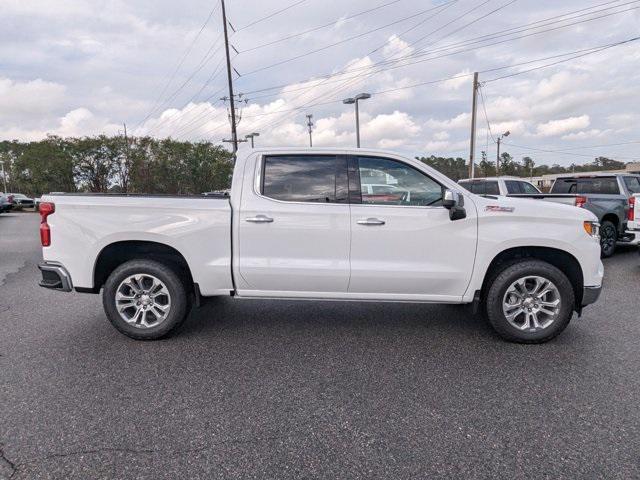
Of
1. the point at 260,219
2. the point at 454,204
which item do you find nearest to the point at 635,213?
the point at 454,204

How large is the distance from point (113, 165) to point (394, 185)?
1734 inches

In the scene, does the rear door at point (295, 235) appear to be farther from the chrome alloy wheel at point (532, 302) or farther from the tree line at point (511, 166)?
the tree line at point (511, 166)

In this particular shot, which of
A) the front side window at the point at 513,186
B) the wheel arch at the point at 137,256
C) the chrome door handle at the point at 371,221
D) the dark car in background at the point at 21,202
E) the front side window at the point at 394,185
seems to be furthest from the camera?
the dark car in background at the point at 21,202

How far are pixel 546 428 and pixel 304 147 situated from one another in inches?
126

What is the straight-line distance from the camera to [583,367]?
3713 mm

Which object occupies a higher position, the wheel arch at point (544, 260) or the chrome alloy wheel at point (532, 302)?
the wheel arch at point (544, 260)

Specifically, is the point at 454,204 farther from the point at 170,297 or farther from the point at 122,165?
the point at 122,165

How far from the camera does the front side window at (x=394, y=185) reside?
425cm

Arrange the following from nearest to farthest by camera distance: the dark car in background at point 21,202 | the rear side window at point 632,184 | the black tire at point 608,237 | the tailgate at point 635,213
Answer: the tailgate at point 635,213, the black tire at point 608,237, the rear side window at point 632,184, the dark car in background at point 21,202

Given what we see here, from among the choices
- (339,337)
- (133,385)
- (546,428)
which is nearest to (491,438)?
(546,428)

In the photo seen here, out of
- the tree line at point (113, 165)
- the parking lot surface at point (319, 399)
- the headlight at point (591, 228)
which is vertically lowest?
the parking lot surface at point (319, 399)

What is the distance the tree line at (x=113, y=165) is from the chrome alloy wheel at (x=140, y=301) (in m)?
37.1

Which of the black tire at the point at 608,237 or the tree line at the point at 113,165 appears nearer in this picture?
the black tire at the point at 608,237

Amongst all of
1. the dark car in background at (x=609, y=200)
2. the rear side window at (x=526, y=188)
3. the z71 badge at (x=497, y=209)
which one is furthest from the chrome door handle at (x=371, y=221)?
the rear side window at (x=526, y=188)
